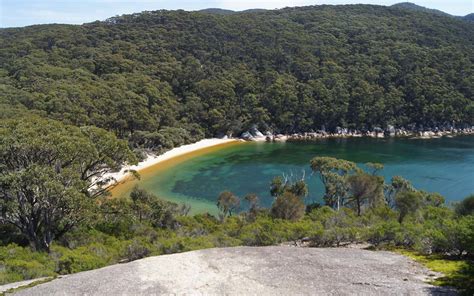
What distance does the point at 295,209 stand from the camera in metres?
36.0

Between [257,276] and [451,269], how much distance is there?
8375mm

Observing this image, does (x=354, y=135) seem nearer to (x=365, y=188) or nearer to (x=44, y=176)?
(x=365, y=188)

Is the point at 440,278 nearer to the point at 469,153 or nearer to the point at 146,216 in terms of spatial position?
the point at 146,216

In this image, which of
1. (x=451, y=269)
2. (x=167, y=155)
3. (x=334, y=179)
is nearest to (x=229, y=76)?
(x=167, y=155)

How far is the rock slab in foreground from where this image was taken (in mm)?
17062

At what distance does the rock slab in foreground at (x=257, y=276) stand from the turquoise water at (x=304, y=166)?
28382 mm

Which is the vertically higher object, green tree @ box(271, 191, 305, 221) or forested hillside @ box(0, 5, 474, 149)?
forested hillside @ box(0, 5, 474, 149)

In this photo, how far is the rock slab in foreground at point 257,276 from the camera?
1706cm

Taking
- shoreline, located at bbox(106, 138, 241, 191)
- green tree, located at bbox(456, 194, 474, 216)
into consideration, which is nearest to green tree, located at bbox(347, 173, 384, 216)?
green tree, located at bbox(456, 194, 474, 216)

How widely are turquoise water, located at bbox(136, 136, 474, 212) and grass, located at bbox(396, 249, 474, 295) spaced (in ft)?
98.9

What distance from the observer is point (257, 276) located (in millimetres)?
18344

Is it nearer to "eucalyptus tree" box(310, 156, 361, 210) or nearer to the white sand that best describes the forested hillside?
the white sand

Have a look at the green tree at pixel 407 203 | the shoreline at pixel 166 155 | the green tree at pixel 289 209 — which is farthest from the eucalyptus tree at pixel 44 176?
the shoreline at pixel 166 155

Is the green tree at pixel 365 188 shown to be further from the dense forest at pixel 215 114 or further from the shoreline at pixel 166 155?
the shoreline at pixel 166 155
